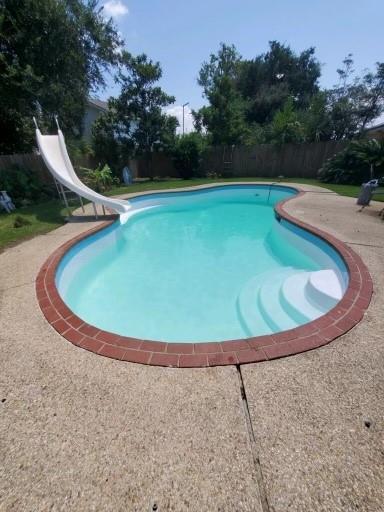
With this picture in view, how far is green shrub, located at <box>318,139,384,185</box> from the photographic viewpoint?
424 inches

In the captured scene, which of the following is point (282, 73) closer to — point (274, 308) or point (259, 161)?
point (259, 161)

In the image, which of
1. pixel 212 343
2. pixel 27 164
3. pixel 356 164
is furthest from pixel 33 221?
pixel 356 164

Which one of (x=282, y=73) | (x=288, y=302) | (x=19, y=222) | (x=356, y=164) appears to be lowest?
(x=288, y=302)

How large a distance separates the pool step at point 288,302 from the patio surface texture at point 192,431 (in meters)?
0.78

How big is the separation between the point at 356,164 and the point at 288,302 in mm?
11622

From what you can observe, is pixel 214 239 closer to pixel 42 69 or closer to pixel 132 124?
pixel 42 69

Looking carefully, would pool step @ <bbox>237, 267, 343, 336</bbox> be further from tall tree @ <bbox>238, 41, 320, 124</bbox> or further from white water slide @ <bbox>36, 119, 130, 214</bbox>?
tall tree @ <bbox>238, 41, 320, 124</bbox>

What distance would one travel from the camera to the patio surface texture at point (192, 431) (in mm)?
1234

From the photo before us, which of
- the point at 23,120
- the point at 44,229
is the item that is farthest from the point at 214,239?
the point at 23,120

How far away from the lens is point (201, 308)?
403 centimetres

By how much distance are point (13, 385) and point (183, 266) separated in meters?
3.96

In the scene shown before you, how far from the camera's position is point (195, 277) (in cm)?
504

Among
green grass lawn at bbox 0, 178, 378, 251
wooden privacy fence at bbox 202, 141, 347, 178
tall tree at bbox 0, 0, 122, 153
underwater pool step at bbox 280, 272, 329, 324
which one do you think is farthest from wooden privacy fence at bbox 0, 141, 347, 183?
underwater pool step at bbox 280, 272, 329, 324

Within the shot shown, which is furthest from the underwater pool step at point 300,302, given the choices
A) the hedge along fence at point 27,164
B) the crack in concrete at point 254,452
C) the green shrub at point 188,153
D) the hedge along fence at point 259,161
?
the green shrub at point 188,153
